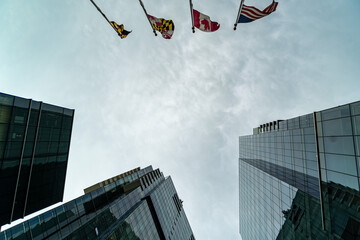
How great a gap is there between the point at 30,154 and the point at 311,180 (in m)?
37.5

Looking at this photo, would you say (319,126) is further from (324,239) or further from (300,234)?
(300,234)

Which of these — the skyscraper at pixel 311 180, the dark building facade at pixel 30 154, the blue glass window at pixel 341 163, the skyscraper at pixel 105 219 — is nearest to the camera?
the blue glass window at pixel 341 163

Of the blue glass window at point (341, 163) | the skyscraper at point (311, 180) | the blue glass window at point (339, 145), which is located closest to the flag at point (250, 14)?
the skyscraper at point (311, 180)

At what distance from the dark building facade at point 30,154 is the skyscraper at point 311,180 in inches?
1305

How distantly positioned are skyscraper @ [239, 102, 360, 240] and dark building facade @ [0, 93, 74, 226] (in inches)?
1305

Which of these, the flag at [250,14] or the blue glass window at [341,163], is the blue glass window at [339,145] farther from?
the flag at [250,14]

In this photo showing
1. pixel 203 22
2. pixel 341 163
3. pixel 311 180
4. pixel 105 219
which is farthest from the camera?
pixel 105 219

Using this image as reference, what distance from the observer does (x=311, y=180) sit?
22719mm

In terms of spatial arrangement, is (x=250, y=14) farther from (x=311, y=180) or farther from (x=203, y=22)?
(x=311, y=180)

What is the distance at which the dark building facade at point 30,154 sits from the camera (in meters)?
16.8

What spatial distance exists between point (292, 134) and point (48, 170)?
40076mm

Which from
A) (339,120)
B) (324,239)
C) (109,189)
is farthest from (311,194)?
(109,189)

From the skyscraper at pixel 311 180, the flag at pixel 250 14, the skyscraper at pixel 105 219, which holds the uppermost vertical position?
the flag at pixel 250 14

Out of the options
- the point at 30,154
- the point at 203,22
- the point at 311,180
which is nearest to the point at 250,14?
the point at 203,22
